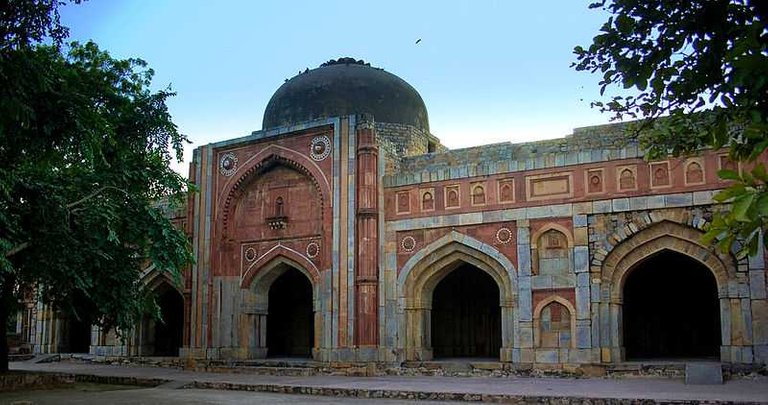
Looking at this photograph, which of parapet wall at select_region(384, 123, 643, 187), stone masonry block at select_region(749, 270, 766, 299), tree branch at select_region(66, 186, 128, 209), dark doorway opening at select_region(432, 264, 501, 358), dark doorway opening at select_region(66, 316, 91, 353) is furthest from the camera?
dark doorway opening at select_region(66, 316, 91, 353)

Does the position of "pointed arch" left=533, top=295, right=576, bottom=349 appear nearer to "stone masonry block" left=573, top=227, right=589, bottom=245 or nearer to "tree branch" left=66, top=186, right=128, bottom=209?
"stone masonry block" left=573, top=227, right=589, bottom=245

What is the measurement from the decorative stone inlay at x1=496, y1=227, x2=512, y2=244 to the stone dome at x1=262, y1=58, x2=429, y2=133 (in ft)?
19.7

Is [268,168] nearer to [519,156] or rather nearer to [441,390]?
[519,156]

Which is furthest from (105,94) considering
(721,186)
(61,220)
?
(721,186)

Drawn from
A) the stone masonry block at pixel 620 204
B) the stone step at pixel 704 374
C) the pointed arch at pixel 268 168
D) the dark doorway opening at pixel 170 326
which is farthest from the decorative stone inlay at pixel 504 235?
the dark doorway opening at pixel 170 326

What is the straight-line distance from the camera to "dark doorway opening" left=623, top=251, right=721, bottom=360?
18688mm

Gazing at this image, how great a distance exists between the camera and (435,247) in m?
17.0

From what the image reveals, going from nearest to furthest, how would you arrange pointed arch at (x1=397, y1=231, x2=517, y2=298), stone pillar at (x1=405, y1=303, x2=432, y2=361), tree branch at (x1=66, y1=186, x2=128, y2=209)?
1. tree branch at (x1=66, y1=186, x2=128, y2=209)
2. pointed arch at (x1=397, y1=231, x2=517, y2=298)
3. stone pillar at (x1=405, y1=303, x2=432, y2=361)

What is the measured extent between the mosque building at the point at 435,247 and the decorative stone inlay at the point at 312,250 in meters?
0.06

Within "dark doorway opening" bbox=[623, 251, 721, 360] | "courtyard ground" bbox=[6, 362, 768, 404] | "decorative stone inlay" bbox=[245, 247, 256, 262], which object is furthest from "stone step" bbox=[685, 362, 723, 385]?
"decorative stone inlay" bbox=[245, 247, 256, 262]

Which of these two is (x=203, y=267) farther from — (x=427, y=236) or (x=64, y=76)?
(x=64, y=76)

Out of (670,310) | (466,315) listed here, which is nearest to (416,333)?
(466,315)

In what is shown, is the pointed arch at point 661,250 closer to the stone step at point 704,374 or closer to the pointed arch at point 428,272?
the stone step at point 704,374

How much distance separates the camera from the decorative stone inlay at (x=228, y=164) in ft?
66.0
